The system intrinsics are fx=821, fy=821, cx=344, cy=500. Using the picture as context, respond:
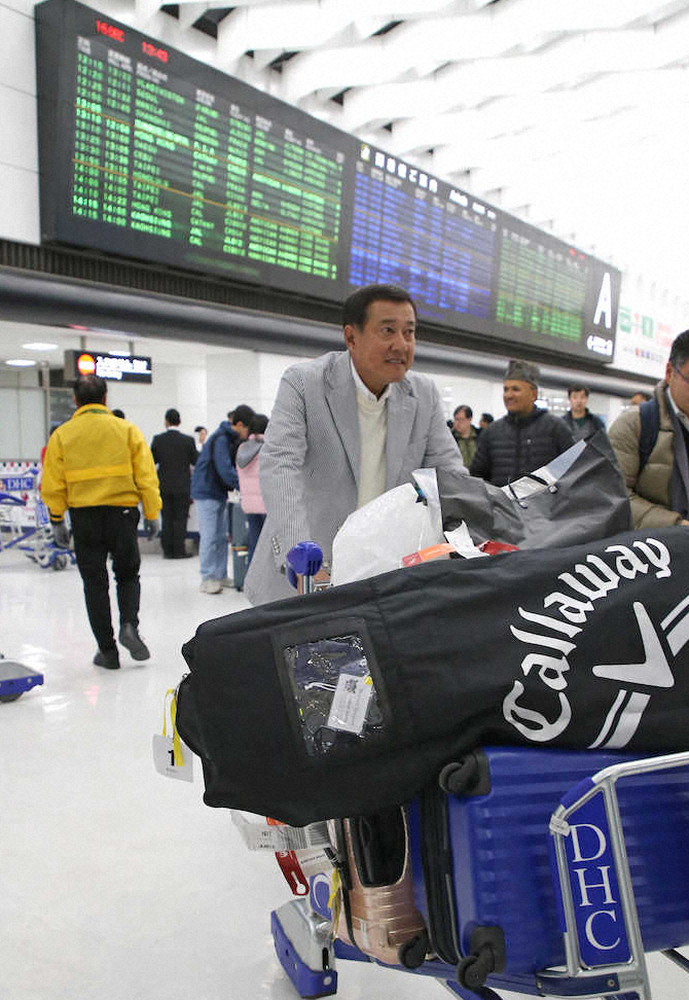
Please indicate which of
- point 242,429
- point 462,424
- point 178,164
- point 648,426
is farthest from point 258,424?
point 648,426

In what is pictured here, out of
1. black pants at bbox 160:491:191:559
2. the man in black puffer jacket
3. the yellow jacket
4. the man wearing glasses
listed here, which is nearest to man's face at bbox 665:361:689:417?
the man wearing glasses

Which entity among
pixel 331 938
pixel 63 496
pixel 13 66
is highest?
pixel 13 66

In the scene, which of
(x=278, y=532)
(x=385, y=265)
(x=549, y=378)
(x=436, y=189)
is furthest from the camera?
(x=549, y=378)

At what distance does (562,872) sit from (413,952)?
244 mm

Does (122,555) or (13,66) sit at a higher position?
(13,66)

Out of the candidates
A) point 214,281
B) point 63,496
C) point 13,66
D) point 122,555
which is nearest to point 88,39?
point 13,66

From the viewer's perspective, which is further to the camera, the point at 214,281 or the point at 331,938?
the point at 214,281

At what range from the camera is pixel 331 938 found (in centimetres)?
162

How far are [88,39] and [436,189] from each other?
395 centimetres

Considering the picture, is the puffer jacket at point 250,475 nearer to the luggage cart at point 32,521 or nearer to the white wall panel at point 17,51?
the white wall panel at point 17,51

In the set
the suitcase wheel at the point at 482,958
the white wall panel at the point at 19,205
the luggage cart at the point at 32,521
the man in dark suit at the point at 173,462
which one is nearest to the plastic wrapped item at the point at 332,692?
the suitcase wheel at the point at 482,958

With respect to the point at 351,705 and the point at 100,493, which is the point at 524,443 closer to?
the point at 100,493

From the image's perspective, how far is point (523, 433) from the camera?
4.32m

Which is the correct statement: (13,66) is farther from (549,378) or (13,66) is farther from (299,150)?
(549,378)
